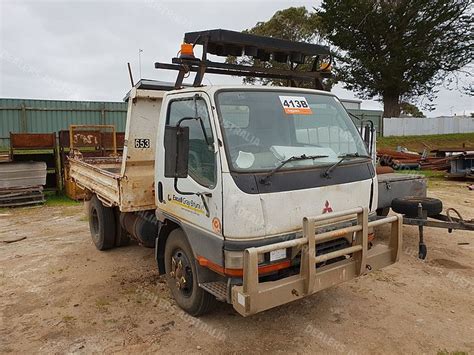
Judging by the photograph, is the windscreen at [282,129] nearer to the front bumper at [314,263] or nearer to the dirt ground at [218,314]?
the front bumper at [314,263]

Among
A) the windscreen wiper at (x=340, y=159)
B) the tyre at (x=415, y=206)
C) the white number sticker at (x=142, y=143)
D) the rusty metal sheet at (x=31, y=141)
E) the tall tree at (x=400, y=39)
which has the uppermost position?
the tall tree at (x=400, y=39)

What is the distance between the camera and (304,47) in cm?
434

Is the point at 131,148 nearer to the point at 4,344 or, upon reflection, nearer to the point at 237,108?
the point at 237,108

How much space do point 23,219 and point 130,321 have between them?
5896 millimetres

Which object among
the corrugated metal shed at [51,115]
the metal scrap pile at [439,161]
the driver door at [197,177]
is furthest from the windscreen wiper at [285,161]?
the corrugated metal shed at [51,115]

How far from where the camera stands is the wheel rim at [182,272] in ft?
12.2

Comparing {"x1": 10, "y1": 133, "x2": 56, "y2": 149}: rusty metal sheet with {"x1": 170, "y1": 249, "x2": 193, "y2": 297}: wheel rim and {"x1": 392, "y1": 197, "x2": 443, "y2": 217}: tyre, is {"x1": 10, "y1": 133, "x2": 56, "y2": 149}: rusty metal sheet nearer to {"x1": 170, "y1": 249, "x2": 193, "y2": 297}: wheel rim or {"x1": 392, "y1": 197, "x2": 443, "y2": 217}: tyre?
{"x1": 170, "y1": 249, "x2": 193, "y2": 297}: wheel rim

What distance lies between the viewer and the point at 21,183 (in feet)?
32.5

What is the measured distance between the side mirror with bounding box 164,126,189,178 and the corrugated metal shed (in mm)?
18029

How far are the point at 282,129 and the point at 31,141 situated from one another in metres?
9.46

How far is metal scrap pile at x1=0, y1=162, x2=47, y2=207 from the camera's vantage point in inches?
379

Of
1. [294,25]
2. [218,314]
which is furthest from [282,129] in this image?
[294,25]

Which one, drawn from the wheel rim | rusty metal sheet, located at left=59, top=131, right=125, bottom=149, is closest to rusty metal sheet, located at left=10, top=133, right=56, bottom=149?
rusty metal sheet, located at left=59, top=131, right=125, bottom=149

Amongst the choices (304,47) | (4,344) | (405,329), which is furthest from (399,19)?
(4,344)
